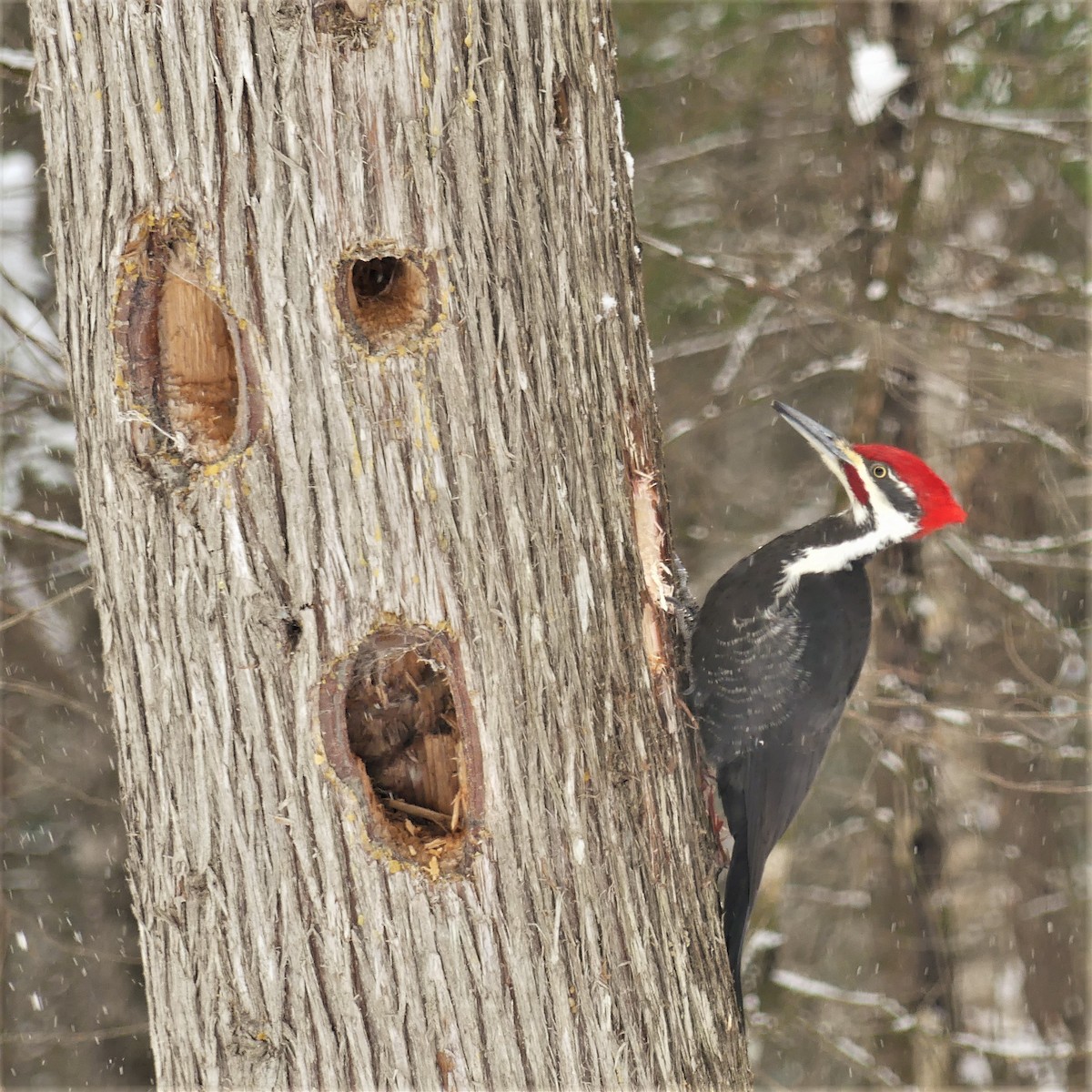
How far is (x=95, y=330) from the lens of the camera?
92.4 inches

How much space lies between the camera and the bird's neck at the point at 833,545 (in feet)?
13.2

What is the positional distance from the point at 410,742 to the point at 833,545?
205cm

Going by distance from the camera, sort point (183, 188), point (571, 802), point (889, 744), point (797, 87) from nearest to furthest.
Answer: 1. point (183, 188)
2. point (571, 802)
3. point (889, 744)
4. point (797, 87)

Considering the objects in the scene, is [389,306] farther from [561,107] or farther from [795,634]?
[795,634]

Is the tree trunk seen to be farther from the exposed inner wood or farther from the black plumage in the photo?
the black plumage

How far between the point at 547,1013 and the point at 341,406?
4.31 feet

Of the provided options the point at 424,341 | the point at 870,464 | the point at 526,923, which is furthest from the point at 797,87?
the point at 526,923

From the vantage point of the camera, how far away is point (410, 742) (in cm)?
259

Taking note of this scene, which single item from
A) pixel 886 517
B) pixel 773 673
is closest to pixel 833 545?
pixel 886 517

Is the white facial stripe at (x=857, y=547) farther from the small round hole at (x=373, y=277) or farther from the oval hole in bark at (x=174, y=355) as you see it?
the oval hole in bark at (x=174, y=355)

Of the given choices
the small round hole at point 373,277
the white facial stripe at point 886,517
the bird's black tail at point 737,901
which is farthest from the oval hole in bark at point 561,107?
the bird's black tail at point 737,901

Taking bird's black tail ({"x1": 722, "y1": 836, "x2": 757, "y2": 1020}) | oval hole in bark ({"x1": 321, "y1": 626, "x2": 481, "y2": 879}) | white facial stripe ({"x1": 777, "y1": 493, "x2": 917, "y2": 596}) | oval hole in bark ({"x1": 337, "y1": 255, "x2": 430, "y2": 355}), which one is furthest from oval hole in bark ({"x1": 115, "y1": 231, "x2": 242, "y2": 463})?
white facial stripe ({"x1": 777, "y1": 493, "x2": 917, "y2": 596})

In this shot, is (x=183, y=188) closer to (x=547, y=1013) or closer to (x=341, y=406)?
(x=341, y=406)

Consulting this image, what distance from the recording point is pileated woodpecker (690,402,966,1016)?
12.2 ft
